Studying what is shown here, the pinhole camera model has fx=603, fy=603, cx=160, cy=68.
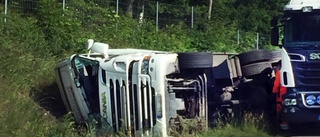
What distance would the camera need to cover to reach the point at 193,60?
11.1m

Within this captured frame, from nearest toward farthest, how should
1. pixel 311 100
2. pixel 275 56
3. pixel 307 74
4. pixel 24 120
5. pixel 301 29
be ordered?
pixel 24 120 → pixel 311 100 → pixel 307 74 → pixel 301 29 → pixel 275 56

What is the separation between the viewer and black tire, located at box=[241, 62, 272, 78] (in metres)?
12.6

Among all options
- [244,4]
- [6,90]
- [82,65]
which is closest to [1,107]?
[6,90]

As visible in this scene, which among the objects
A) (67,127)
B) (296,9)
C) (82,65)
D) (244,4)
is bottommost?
(67,127)

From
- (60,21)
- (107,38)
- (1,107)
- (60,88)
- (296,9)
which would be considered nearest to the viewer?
(1,107)

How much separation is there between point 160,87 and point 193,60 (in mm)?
1072

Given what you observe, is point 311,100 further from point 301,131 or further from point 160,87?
point 160,87

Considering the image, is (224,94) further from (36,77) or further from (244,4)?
(244,4)

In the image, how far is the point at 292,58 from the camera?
1158 centimetres

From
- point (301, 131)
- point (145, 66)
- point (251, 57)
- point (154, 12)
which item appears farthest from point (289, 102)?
point (154, 12)

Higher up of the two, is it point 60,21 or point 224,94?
point 60,21

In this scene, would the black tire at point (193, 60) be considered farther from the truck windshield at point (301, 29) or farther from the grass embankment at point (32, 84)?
the truck windshield at point (301, 29)

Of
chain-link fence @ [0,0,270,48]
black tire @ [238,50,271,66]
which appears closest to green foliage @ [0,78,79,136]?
black tire @ [238,50,271,66]

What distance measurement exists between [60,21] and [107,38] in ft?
6.84
